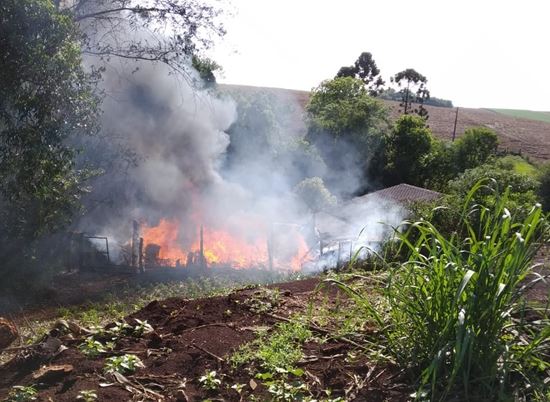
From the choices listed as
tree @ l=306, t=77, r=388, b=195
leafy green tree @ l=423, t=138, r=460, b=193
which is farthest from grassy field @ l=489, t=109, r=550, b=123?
tree @ l=306, t=77, r=388, b=195

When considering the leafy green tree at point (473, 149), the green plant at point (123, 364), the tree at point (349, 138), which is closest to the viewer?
the green plant at point (123, 364)

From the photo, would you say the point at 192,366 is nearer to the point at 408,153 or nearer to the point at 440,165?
the point at 440,165

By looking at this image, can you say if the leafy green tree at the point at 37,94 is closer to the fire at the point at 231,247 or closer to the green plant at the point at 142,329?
the green plant at the point at 142,329

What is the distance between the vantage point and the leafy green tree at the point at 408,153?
31.1 metres

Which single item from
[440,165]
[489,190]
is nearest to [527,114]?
[440,165]

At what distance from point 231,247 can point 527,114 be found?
227ft

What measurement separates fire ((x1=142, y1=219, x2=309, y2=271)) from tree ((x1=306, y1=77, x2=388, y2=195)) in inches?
494

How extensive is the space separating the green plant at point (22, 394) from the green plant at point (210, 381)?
3.19 ft

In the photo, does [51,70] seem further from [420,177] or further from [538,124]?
[538,124]

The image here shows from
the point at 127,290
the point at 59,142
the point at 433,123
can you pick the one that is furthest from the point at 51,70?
the point at 433,123

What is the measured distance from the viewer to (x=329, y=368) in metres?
3.22

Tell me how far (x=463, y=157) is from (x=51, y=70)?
29.4 m

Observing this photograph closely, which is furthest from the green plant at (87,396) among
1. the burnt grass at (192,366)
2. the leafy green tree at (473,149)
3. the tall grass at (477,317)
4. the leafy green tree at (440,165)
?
the leafy green tree at (473,149)

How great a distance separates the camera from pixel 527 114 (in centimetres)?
7381
